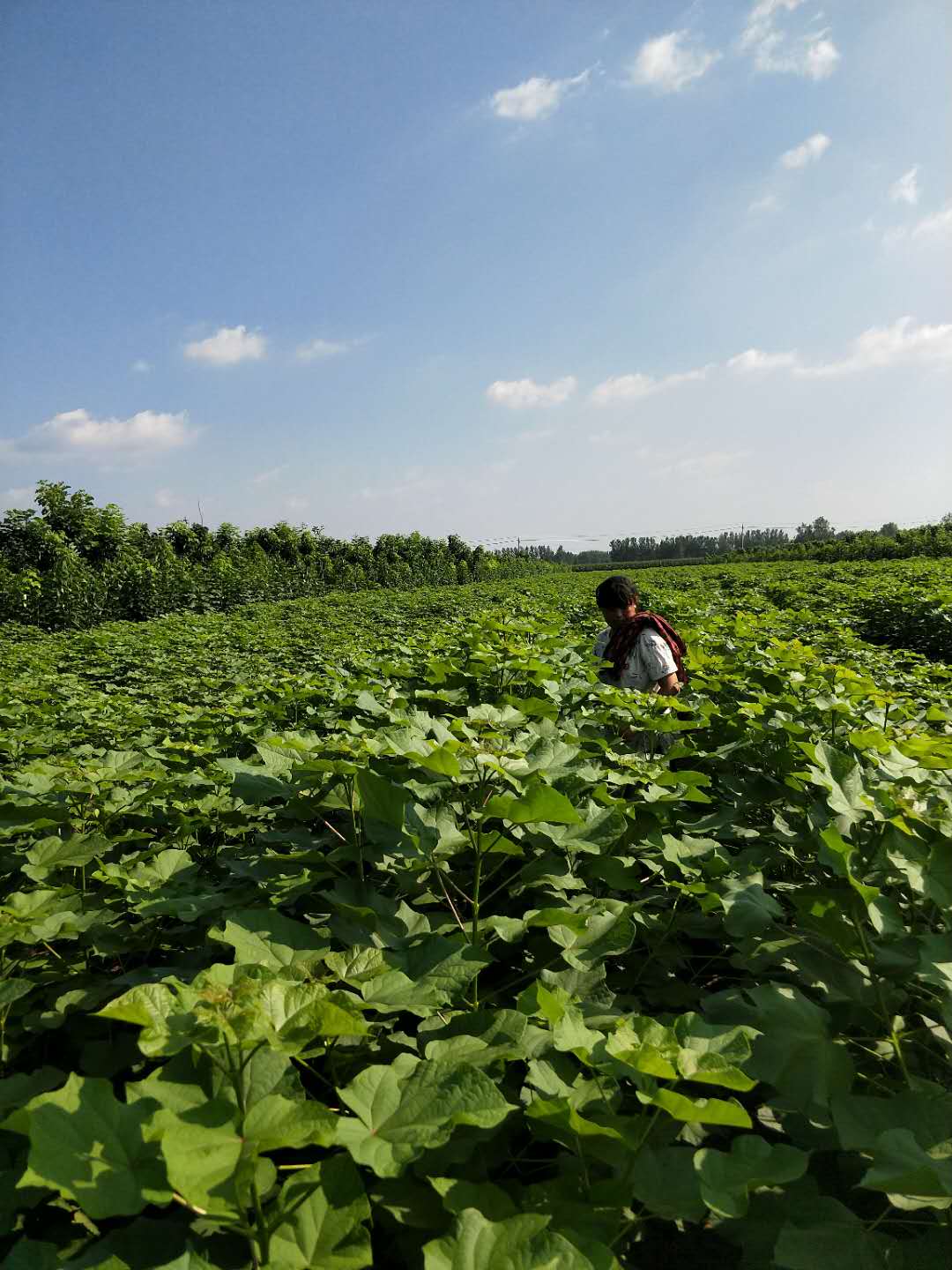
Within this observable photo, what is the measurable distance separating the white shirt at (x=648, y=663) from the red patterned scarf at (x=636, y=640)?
30 millimetres

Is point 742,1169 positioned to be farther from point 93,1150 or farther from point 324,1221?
point 93,1150

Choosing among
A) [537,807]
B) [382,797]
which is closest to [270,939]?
[382,797]

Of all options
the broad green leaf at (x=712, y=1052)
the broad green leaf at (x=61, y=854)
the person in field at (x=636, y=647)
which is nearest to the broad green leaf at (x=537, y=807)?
the broad green leaf at (x=712, y=1052)

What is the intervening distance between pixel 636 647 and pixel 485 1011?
135 inches

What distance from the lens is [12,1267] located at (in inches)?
32.7

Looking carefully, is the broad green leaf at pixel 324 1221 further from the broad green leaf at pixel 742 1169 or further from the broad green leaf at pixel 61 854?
the broad green leaf at pixel 61 854

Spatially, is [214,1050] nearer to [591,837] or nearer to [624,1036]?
[624,1036]

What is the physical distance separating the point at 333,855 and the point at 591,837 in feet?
1.96

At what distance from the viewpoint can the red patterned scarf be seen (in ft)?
14.6

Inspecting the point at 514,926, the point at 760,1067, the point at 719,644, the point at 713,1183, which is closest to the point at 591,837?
the point at 514,926

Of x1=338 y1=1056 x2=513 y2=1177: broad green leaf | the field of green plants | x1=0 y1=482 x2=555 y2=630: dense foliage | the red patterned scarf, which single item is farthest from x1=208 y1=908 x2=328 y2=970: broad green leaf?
x1=0 y1=482 x2=555 y2=630: dense foliage

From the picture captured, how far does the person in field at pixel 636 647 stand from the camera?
4340mm

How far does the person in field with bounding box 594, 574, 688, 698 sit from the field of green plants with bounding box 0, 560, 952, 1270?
1600 millimetres

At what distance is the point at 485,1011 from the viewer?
1212 mm
